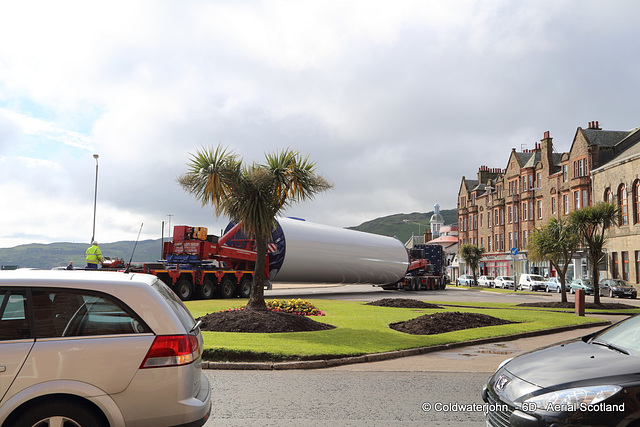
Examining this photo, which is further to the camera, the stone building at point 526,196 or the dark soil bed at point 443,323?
the stone building at point 526,196

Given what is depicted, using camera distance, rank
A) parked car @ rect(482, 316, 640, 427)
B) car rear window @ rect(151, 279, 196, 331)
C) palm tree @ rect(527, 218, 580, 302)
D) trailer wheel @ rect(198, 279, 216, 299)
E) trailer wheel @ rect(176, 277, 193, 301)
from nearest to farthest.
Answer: parked car @ rect(482, 316, 640, 427) < car rear window @ rect(151, 279, 196, 331) < trailer wheel @ rect(176, 277, 193, 301) < palm tree @ rect(527, 218, 580, 302) < trailer wheel @ rect(198, 279, 216, 299)

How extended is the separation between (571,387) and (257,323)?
33.3ft

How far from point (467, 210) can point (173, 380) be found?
80.7 meters

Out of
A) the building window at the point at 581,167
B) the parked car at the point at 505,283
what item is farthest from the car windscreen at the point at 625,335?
the parked car at the point at 505,283

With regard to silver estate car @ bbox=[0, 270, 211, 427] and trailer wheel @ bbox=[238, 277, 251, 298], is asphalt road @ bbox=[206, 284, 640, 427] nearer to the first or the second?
silver estate car @ bbox=[0, 270, 211, 427]

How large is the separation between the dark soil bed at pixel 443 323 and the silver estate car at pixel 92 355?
10.2 metres

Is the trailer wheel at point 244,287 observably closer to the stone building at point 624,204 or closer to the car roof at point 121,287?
the car roof at point 121,287

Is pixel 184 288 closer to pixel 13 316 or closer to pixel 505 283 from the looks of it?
pixel 13 316

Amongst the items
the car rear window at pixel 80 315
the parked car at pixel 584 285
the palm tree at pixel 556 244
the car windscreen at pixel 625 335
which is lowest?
the parked car at pixel 584 285

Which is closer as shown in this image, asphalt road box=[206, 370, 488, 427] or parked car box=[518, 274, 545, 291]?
asphalt road box=[206, 370, 488, 427]

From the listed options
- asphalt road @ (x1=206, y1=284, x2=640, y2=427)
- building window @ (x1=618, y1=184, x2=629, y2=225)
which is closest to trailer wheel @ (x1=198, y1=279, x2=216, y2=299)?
asphalt road @ (x1=206, y1=284, x2=640, y2=427)

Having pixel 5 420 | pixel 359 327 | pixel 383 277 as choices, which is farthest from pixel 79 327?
pixel 383 277

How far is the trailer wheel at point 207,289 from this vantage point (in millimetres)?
26394

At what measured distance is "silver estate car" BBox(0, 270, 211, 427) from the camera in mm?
4172
